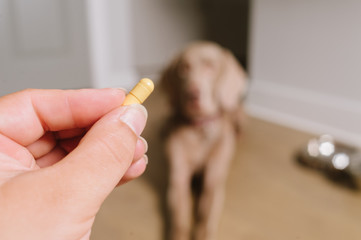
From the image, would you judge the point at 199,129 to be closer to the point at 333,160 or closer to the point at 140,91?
the point at 333,160

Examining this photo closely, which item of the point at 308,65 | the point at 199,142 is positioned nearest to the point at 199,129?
the point at 199,142

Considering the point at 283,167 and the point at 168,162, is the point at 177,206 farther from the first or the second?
the point at 283,167

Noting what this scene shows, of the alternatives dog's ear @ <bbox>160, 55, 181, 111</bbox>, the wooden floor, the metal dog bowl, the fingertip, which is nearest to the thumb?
the fingertip

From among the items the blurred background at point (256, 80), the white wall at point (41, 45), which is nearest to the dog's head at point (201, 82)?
the blurred background at point (256, 80)

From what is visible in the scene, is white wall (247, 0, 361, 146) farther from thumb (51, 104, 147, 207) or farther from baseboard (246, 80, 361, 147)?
thumb (51, 104, 147, 207)

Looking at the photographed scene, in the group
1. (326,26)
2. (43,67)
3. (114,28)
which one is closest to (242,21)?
(114,28)

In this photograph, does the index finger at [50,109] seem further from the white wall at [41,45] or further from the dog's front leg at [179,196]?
the dog's front leg at [179,196]
